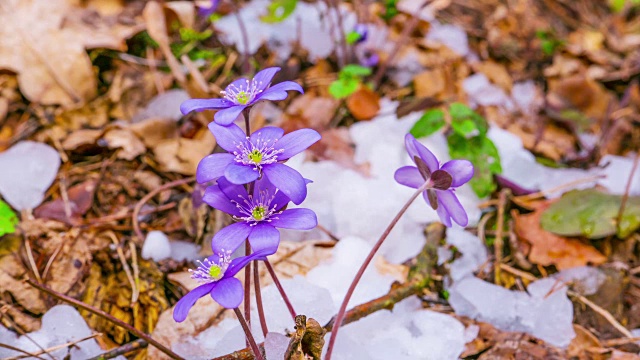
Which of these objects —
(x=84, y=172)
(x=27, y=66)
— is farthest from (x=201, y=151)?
(x=27, y=66)

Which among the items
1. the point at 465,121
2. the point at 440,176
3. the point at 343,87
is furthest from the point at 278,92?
the point at 343,87

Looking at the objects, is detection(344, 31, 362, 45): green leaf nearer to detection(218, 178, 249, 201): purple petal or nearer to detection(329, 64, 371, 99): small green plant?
detection(329, 64, 371, 99): small green plant

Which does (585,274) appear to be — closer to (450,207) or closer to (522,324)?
(522,324)

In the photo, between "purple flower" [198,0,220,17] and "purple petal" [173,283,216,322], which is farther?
"purple flower" [198,0,220,17]

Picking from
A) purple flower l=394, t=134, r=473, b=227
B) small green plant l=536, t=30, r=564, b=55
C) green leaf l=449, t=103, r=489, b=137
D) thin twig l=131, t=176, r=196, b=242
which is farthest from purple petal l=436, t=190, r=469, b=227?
small green plant l=536, t=30, r=564, b=55

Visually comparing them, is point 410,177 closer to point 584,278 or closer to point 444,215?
point 444,215

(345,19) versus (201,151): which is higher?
Answer: (345,19)
